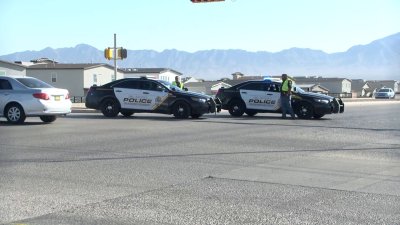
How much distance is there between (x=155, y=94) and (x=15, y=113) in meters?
5.18

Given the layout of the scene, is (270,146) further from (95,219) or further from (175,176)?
(95,219)

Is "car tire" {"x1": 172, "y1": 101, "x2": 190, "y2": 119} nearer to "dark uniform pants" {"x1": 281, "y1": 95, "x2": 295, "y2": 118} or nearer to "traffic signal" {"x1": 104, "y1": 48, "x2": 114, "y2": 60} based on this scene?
"dark uniform pants" {"x1": 281, "y1": 95, "x2": 295, "y2": 118}

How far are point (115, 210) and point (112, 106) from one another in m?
14.9

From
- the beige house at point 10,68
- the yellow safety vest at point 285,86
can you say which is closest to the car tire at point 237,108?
the yellow safety vest at point 285,86

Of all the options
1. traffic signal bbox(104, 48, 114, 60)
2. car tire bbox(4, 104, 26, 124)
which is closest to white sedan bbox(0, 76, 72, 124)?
car tire bbox(4, 104, 26, 124)

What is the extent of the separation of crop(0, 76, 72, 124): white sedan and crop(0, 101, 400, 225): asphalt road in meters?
2.06

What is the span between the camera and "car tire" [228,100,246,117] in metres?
22.0

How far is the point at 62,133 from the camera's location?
14859 mm

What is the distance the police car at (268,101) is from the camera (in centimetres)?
2084

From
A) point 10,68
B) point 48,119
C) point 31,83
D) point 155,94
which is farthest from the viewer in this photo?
point 10,68

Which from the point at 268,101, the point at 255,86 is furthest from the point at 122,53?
the point at 268,101

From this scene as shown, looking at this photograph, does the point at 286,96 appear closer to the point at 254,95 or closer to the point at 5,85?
the point at 254,95

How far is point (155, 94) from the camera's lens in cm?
2053

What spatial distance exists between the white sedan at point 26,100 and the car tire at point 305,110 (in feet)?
28.4
